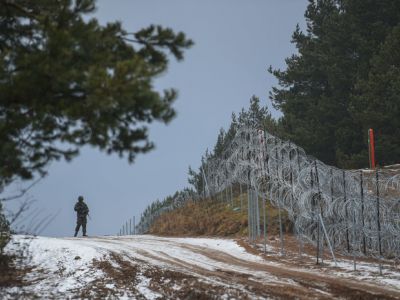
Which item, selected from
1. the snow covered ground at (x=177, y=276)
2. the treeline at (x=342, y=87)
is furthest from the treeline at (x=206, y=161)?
the snow covered ground at (x=177, y=276)

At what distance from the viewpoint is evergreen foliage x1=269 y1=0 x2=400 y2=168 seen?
27.4 m

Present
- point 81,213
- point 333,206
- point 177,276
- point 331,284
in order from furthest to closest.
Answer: point 81,213 < point 333,206 < point 177,276 < point 331,284

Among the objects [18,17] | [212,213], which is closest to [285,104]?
[212,213]

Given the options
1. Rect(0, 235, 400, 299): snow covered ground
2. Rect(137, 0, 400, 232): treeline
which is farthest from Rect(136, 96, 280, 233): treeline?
Rect(0, 235, 400, 299): snow covered ground

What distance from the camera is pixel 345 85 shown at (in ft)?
106

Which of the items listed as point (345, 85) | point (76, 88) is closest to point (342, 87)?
point (345, 85)

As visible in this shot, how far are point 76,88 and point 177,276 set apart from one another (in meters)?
5.62

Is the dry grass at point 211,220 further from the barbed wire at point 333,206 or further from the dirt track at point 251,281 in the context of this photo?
the dirt track at point 251,281

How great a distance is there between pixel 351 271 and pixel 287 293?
12.6ft

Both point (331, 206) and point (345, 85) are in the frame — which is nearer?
point (331, 206)

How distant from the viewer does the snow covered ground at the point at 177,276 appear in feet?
29.7

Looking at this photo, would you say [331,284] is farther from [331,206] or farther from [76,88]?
[76,88]

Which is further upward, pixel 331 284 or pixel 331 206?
pixel 331 206

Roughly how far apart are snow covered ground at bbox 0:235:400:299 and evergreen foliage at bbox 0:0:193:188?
334cm
